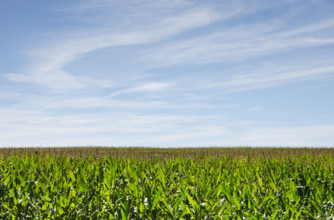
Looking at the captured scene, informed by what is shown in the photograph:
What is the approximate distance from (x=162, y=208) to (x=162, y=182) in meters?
0.89

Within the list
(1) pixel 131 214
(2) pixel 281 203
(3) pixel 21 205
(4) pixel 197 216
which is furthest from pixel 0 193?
(2) pixel 281 203

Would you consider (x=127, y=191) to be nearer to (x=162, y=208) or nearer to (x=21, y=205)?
(x=162, y=208)

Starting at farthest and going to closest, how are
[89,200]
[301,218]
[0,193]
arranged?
[0,193], [89,200], [301,218]

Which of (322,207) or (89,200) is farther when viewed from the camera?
(89,200)

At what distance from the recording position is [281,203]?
17.6 ft

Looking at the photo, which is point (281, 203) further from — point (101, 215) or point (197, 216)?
point (101, 215)

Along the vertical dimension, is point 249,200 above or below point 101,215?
above

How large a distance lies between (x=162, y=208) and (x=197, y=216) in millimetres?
760

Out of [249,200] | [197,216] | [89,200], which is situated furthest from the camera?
[89,200]

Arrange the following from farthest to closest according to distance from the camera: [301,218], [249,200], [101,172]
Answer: [101,172] → [301,218] → [249,200]

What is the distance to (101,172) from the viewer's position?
7934mm

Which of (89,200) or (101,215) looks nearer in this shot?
(101,215)

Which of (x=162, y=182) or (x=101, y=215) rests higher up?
(x=162, y=182)

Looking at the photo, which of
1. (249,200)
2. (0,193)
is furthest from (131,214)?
(0,193)
